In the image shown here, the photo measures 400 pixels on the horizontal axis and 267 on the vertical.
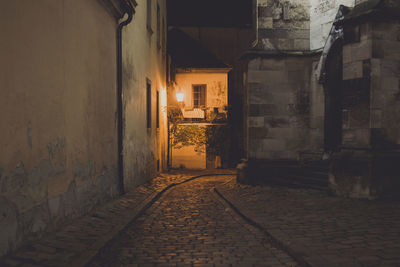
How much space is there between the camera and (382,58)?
8062mm

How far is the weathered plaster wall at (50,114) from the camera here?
4.02m

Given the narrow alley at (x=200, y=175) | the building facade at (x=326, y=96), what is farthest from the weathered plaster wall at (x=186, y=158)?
the building facade at (x=326, y=96)

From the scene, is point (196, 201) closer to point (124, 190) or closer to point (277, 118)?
point (124, 190)

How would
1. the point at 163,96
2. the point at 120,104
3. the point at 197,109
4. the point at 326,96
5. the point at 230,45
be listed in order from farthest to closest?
1. the point at 230,45
2. the point at 197,109
3. the point at 163,96
4. the point at 326,96
5. the point at 120,104

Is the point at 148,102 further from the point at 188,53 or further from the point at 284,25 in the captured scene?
the point at 188,53

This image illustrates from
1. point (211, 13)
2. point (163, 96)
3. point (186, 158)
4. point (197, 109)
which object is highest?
point (211, 13)

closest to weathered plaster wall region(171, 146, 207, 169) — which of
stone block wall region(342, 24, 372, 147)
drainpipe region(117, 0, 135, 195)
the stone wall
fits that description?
drainpipe region(117, 0, 135, 195)

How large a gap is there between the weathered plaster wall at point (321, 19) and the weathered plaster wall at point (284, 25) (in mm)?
179

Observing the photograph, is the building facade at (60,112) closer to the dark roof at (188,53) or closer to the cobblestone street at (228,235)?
the cobblestone street at (228,235)

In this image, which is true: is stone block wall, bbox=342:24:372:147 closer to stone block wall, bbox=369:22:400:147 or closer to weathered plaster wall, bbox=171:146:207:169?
stone block wall, bbox=369:22:400:147

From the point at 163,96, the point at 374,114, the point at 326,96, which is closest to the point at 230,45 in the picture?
the point at 163,96

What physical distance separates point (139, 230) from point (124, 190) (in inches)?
125

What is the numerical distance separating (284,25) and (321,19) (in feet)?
3.84

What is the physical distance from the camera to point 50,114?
198 inches
